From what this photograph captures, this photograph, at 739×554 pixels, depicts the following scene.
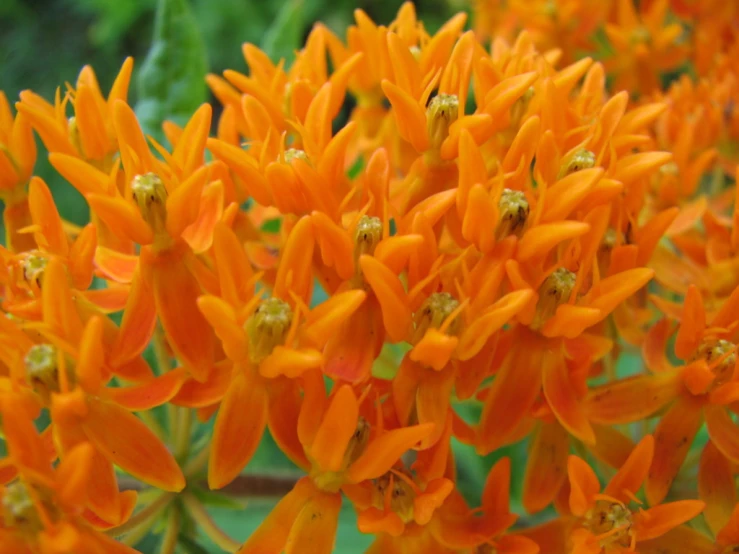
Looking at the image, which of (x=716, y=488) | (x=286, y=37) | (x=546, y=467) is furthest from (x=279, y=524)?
(x=286, y=37)

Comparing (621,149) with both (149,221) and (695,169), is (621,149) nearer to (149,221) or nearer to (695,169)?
(695,169)

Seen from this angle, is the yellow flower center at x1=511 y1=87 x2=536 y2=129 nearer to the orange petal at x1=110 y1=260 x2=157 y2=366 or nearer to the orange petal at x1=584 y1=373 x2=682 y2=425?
the orange petal at x1=584 y1=373 x2=682 y2=425

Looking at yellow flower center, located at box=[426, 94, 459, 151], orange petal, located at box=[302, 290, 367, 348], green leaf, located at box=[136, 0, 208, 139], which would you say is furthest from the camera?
green leaf, located at box=[136, 0, 208, 139]

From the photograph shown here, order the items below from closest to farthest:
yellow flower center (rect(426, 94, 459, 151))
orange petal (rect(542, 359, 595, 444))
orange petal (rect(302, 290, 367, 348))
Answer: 1. orange petal (rect(302, 290, 367, 348))
2. orange petal (rect(542, 359, 595, 444))
3. yellow flower center (rect(426, 94, 459, 151))

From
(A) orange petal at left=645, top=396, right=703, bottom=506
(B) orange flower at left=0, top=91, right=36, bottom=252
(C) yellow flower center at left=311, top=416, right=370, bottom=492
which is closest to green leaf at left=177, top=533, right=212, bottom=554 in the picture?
(C) yellow flower center at left=311, top=416, right=370, bottom=492

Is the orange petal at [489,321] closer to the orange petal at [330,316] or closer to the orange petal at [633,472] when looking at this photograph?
the orange petal at [330,316]

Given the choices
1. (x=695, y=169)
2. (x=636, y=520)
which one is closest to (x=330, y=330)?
(x=636, y=520)
